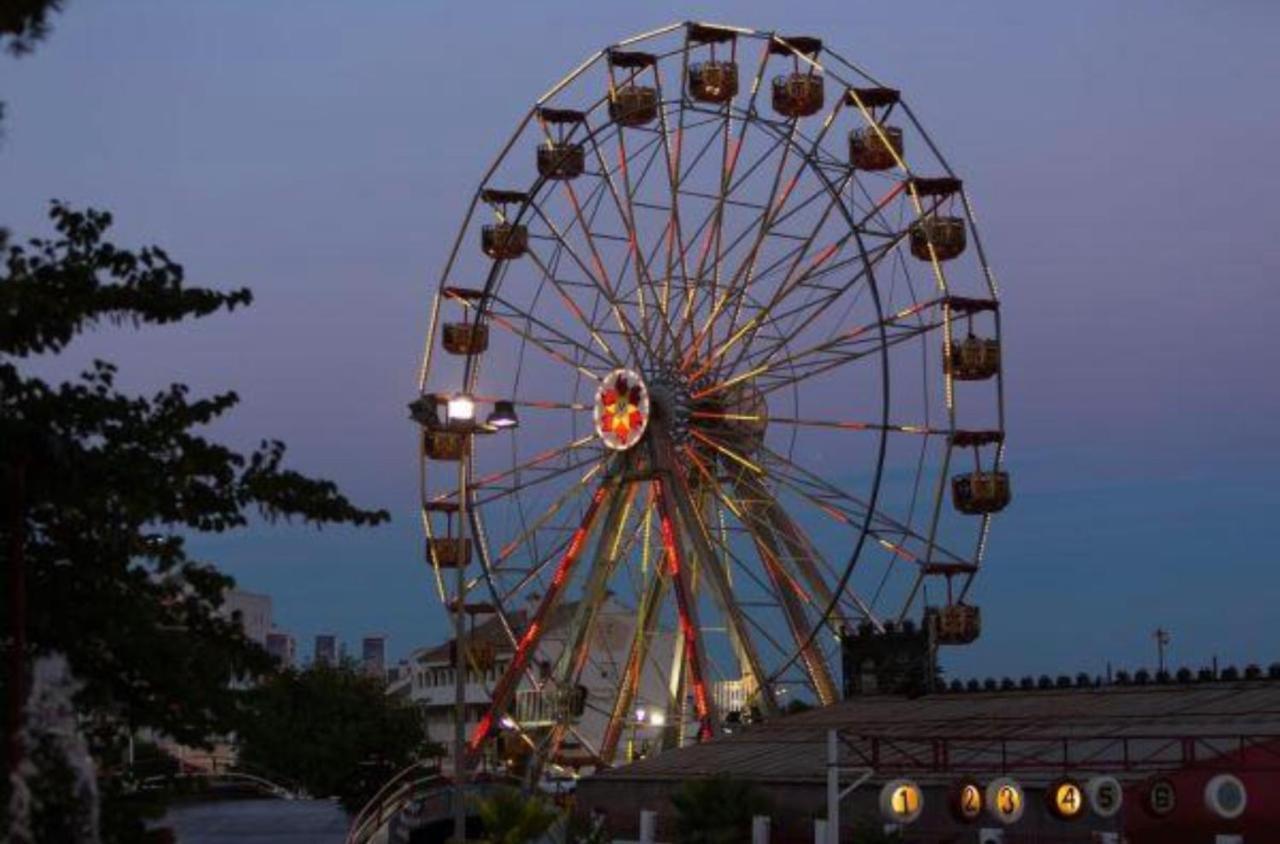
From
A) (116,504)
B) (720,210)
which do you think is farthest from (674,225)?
(116,504)

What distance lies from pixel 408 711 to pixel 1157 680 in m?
62.5

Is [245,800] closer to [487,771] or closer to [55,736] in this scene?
[487,771]

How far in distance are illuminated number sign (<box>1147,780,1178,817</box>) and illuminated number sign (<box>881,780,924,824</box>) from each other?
3.66 m

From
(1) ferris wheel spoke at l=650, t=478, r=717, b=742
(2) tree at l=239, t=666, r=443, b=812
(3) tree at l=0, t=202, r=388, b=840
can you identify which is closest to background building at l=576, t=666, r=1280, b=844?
(1) ferris wheel spoke at l=650, t=478, r=717, b=742

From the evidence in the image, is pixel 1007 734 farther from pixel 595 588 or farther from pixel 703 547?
pixel 595 588

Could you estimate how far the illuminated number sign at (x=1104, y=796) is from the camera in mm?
36875

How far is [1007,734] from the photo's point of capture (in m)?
46.7

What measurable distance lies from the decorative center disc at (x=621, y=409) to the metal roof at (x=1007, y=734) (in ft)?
27.3

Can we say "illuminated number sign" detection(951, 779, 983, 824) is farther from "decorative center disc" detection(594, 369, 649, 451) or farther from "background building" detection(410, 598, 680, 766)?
"decorative center disc" detection(594, 369, 649, 451)

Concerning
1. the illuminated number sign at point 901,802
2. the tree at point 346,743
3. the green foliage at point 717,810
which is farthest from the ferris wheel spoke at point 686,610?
the tree at point 346,743

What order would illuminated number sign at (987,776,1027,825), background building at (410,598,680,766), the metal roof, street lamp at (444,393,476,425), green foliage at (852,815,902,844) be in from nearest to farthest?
1. illuminated number sign at (987,776,1027,825)
2. street lamp at (444,393,476,425)
3. the metal roof
4. green foliage at (852,815,902,844)
5. background building at (410,598,680,766)

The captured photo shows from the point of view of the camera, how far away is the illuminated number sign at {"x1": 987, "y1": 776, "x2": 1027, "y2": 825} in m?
37.3

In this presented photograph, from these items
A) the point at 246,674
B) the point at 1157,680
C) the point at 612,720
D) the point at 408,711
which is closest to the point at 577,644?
Answer: the point at 612,720

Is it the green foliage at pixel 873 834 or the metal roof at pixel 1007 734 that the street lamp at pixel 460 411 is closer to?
the metal roof at pixel 1007 734
